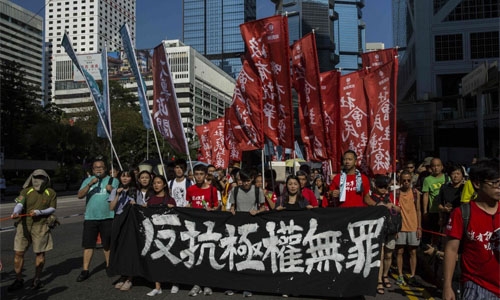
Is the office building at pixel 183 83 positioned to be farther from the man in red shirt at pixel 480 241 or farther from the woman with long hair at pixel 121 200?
the man in red shirt at pixel 480 241

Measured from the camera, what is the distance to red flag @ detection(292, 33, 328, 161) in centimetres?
751

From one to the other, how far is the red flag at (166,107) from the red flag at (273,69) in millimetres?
1550

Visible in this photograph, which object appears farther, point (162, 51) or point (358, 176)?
point (162, 51)

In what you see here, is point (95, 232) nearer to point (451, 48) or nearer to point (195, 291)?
point (195, 291)

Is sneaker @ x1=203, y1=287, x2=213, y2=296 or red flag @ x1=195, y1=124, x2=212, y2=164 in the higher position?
red flag @ x1=195, y1=124, x2=212, y2=164

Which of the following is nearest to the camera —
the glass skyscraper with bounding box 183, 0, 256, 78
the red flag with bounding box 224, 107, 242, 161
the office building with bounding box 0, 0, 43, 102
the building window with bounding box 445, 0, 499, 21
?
the red flag with bounding box 224, 107, 242, 161

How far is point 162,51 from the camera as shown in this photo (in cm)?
780

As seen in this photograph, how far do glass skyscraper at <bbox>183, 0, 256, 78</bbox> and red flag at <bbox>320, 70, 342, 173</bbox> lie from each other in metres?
153

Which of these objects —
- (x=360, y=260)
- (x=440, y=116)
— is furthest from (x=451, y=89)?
(x=360, y=260)

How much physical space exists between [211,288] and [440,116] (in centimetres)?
3933

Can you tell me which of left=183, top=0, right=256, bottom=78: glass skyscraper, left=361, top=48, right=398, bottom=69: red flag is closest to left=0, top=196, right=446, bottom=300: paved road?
left=361, top=48, right=398, bottom=69: red flag

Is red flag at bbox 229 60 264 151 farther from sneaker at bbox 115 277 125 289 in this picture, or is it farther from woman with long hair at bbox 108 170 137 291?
sneaker at bbox 115 277 125 289

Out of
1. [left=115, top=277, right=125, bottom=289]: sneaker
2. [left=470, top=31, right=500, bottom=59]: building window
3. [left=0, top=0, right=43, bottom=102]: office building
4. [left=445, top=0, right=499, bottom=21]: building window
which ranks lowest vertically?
[left=115, top=277, right=125, bottom=289]: sneaker

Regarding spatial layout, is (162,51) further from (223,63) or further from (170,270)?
(223,63)
